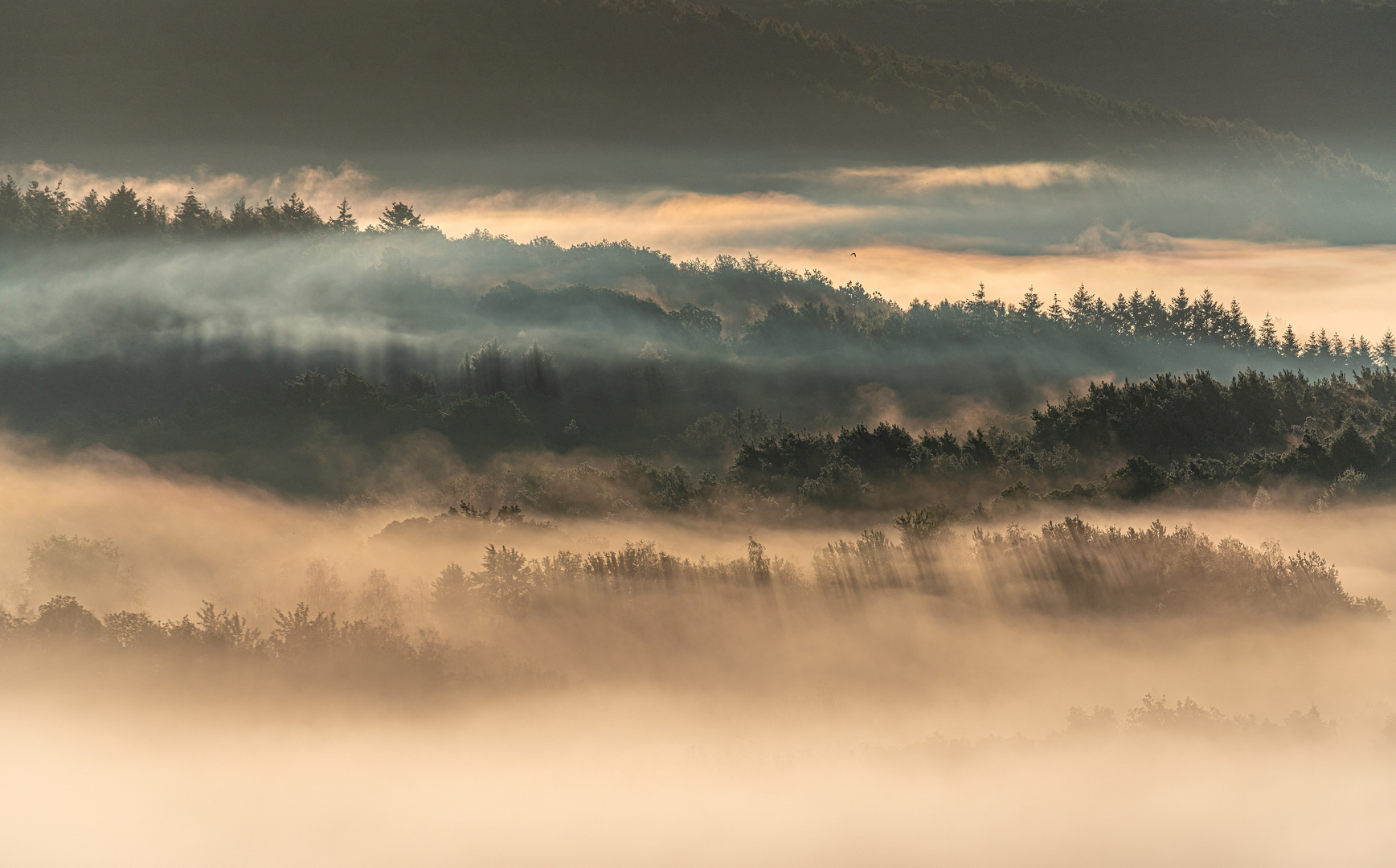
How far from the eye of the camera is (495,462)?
60.6 meters

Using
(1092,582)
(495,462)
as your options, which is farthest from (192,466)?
(1092,582)

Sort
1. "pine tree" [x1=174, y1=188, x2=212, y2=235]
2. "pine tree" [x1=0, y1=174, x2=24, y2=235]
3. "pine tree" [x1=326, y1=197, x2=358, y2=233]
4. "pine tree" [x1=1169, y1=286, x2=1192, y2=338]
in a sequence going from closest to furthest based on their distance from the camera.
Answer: "pine tree" [x1=0, y1=174, x2=24, y2=235] < "pine tree" [x1=174, y1=188, x2=212, y2=235] < "pine tree" [x1=326, y1=197, x2=358, y2=233] < "pine tree" [x1=1169, y1=286, x2=1192, y2=338]

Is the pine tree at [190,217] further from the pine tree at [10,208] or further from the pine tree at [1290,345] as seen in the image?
the pine tree at [1290,345]

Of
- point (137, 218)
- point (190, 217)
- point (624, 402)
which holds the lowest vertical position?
point (624, 402)

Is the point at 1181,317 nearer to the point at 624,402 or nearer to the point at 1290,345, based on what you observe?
the point at 1290,345

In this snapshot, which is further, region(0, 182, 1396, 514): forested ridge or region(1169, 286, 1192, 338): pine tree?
region(1169, 286, 1192, 338): pine tree

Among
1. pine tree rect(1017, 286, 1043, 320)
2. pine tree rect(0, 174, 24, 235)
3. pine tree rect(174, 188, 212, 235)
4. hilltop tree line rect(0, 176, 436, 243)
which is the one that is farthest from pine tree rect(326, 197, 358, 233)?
pine tree rect(1017, 286, 1043, 320)

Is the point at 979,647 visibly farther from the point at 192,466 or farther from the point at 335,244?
the point at 335,244

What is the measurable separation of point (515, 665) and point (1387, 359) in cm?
9735

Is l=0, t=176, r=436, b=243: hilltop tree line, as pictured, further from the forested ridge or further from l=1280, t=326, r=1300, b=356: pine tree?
l=1280, t=326, r=1300, b=356: pine tree

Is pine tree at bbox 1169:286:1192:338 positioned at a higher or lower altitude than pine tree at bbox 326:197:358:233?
lower

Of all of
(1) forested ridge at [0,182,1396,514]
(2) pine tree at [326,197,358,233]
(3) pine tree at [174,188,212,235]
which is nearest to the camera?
(1) forested ridge at [0,182,1396,514]

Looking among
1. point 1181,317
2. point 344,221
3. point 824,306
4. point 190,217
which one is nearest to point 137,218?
point 190,217

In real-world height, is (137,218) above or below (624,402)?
above
